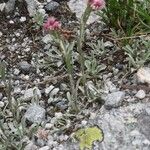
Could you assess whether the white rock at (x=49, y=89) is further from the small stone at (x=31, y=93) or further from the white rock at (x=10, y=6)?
the white rock at (x=10, y=6)

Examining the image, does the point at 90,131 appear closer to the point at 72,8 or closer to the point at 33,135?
the point at 33,135

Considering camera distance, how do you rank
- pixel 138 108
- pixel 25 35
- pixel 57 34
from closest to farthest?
1. pixel 57 34
2. pixel 138 108
3. pixel 25 35

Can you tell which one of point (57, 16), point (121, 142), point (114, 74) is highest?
point (57, 16)

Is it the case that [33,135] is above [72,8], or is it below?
below

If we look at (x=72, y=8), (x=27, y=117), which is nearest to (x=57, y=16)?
(x=72, y=8)

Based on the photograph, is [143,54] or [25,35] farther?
[25,35]

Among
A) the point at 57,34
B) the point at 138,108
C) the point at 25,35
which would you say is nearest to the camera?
the point at 57,34
